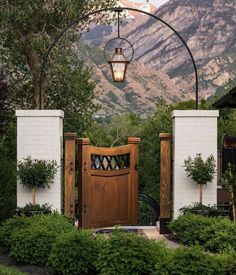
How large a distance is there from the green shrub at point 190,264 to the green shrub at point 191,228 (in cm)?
197

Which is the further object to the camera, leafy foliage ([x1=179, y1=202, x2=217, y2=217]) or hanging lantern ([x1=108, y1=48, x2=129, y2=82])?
hanging lantern ([x1=108, y1=48, x2=129, y2=82])

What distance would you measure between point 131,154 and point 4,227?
446cm

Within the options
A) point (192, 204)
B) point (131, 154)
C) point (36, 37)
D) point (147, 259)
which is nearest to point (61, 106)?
point (36, 37)

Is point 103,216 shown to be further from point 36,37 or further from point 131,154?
point 36,37

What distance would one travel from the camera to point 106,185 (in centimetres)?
1356

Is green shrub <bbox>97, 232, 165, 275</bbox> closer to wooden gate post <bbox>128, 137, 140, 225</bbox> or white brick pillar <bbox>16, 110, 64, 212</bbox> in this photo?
white brick pillar <bbox>16, 110, 64, 212</bbox>

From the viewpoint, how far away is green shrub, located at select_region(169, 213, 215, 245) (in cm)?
977

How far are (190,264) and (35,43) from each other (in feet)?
52.8

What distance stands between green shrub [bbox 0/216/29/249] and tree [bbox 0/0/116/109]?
13079mm

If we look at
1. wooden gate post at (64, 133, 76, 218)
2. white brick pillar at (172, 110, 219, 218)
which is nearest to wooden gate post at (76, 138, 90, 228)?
wooden gate post at (64, 133, 76, 218)

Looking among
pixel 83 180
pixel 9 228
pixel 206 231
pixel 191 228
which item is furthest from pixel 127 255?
pixel 83 180

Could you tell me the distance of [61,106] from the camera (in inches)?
958

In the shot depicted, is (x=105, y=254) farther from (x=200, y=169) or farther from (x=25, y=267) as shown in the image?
(x=200, y=169)

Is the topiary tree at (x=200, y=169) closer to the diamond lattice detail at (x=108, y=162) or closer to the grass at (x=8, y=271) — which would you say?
the diamond lattice detail at (x=108, y=162)
